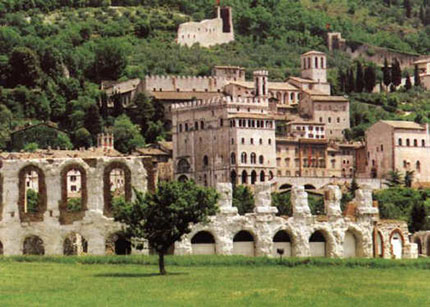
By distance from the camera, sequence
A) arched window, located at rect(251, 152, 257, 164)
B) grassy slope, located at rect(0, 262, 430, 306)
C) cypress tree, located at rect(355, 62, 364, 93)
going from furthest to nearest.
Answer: cypress tree, located at rect(355, 62, 364, 93) → arched window, located at rect(251, 152, 257, 164) → grassy slope, located at rect(0, 262, 430, 306)

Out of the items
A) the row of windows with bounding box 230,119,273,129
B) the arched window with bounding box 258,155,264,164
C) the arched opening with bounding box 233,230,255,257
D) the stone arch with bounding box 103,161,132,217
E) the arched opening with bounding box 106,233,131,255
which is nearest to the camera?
the arched opening with bounding box 106,233,131,255

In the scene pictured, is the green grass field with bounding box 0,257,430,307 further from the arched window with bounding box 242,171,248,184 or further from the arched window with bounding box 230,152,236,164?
the arched window with bounding box 230,152,236,164

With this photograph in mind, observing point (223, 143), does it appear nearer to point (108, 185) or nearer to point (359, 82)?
point (359, 82)

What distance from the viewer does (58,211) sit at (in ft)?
246

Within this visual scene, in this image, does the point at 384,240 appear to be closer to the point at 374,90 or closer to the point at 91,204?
the point at 91,204

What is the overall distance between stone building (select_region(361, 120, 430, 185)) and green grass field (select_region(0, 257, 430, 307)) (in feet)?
298

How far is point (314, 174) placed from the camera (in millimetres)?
158250

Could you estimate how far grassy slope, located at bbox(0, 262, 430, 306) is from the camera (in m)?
49.0

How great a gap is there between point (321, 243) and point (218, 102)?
79861 mm

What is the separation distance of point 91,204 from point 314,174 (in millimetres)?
85159

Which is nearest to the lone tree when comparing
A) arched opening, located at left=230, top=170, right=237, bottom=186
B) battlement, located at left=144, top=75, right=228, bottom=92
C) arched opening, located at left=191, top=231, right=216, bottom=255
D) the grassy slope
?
the grassy slope

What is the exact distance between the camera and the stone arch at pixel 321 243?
7656cm

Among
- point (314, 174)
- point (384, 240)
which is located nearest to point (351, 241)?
point (384, 240)

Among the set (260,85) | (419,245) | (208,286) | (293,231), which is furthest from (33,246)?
(260,85)
